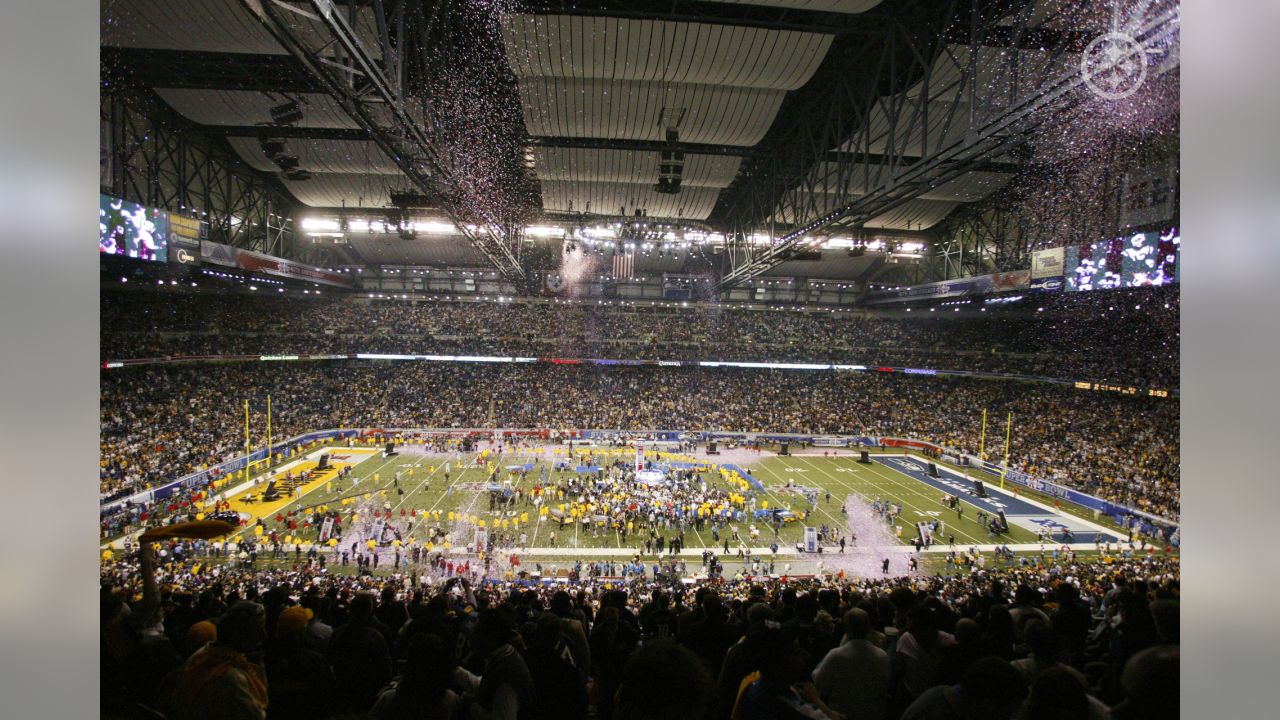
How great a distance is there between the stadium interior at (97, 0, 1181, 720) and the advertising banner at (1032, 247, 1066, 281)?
0.26 metres

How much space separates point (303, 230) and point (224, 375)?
29.4 feet

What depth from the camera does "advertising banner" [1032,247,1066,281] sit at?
68.3 feet

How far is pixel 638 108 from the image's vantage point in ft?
41.8

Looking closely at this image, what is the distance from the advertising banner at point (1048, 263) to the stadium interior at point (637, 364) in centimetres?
26

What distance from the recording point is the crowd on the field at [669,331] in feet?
79.4

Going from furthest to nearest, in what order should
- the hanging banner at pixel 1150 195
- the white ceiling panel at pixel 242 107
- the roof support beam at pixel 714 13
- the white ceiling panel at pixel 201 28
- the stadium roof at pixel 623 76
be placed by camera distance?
the white ceiling panel at pixel 242 107
the hanging banner at pixel 1150 195
the white ceiling panel at pixel 201 28
the stadium roof at pixel 623 76
the roof support beam at pixel 714 13

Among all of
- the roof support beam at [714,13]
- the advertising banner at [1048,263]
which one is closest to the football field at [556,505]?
the advertising banner at [1048,263]

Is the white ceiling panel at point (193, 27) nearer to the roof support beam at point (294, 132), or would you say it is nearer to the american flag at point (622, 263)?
the roof support beam at point (294, 132)

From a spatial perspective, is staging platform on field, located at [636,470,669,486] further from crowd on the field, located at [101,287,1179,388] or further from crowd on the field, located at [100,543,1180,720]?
crowd on the field, located at [101,287,1179,388]

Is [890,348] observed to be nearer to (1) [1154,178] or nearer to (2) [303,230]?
(1) [1154,178]

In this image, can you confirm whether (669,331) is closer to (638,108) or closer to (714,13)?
(638,108)

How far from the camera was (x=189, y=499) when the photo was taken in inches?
747

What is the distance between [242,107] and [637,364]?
95.5 ft

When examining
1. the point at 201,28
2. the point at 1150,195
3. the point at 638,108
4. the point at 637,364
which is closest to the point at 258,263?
the point at 201,28
